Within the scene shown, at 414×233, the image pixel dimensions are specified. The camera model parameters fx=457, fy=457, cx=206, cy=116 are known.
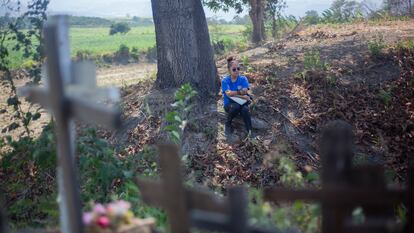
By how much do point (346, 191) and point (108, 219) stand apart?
1495 millimetres

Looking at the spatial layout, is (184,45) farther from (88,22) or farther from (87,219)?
(88,22)

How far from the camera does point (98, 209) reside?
298cm

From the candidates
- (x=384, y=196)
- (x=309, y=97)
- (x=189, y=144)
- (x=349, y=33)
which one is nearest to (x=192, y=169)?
(x=189, y=144)

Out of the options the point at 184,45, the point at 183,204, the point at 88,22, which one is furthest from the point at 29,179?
the point at 88,22

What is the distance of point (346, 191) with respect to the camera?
8.48 feet

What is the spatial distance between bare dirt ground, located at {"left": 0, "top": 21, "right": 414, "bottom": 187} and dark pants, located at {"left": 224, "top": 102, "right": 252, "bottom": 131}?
0.26 metres

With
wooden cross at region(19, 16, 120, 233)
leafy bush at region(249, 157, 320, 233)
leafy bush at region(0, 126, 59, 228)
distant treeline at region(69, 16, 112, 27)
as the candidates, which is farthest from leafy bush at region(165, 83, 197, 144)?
distant treeline at region(69, 16, 112, 27)

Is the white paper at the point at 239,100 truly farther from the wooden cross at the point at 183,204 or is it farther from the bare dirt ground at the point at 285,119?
the wooden cross at the point at 183,204

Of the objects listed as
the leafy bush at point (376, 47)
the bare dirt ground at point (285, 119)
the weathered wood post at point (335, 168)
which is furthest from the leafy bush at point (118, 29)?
the weathered wood post at point (335, 168)

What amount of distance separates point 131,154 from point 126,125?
1.08 m

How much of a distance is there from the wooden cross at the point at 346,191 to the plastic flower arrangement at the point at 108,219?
1205mm

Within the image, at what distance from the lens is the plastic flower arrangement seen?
292 centimetres

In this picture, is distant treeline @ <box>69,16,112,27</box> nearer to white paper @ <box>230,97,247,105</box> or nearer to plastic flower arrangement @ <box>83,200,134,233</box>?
white paper @ <box>230,97,247,105</box>

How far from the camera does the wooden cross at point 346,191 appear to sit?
8.42ft
